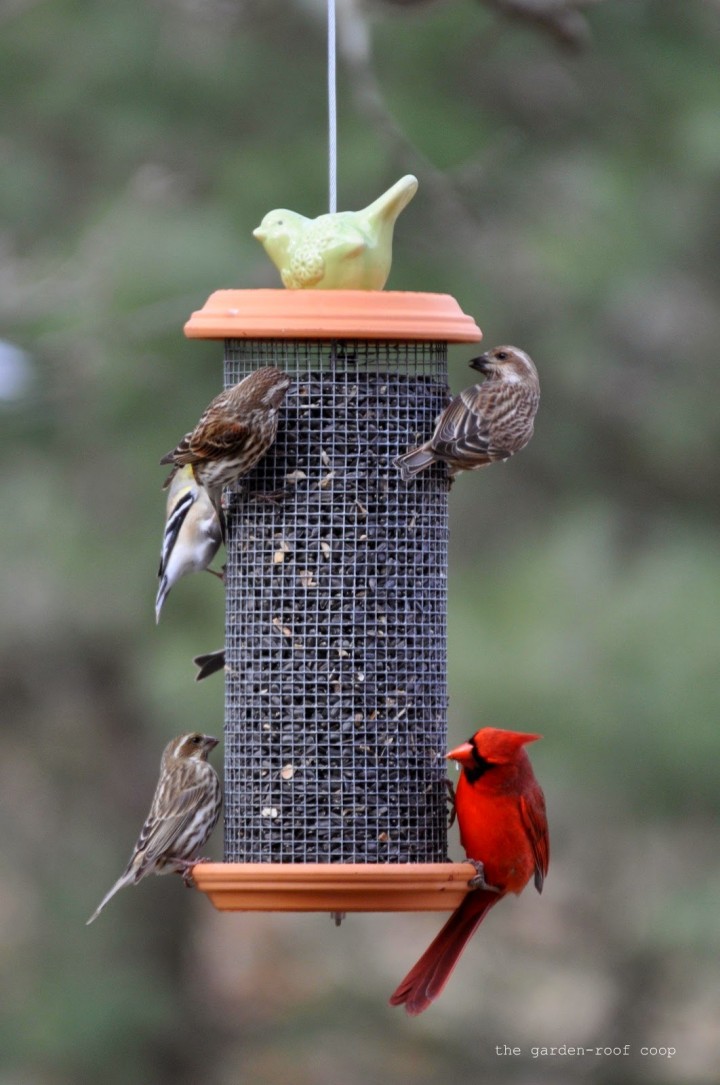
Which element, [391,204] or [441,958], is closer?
[391,204]

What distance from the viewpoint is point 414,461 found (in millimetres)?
7320

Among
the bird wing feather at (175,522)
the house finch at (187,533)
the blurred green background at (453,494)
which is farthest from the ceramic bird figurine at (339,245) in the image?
the blurred green background at (453,494)

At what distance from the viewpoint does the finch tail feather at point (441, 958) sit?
7152 millimetres

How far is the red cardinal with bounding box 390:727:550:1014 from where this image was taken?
23.8 ft

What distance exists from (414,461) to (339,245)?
810 millimetres

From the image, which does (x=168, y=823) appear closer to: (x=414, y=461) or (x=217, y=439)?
(x=217, y=439)

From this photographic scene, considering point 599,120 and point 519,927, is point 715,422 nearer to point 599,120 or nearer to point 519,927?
point 599,120

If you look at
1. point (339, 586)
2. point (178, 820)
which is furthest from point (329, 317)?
point (178, 820)

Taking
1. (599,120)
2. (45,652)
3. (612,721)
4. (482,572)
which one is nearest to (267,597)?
(612,721)

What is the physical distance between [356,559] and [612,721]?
4858mm

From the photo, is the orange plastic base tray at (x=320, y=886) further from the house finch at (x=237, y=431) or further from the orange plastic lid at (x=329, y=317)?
the orange plastic lid at (x=329, y=317)

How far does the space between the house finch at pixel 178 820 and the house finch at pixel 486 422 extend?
137 cm

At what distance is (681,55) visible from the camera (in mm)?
13391

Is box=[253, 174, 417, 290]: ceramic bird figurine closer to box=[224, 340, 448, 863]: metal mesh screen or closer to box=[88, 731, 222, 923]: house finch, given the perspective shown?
box=[224, 340, 448, 863]: metal mesh screen
